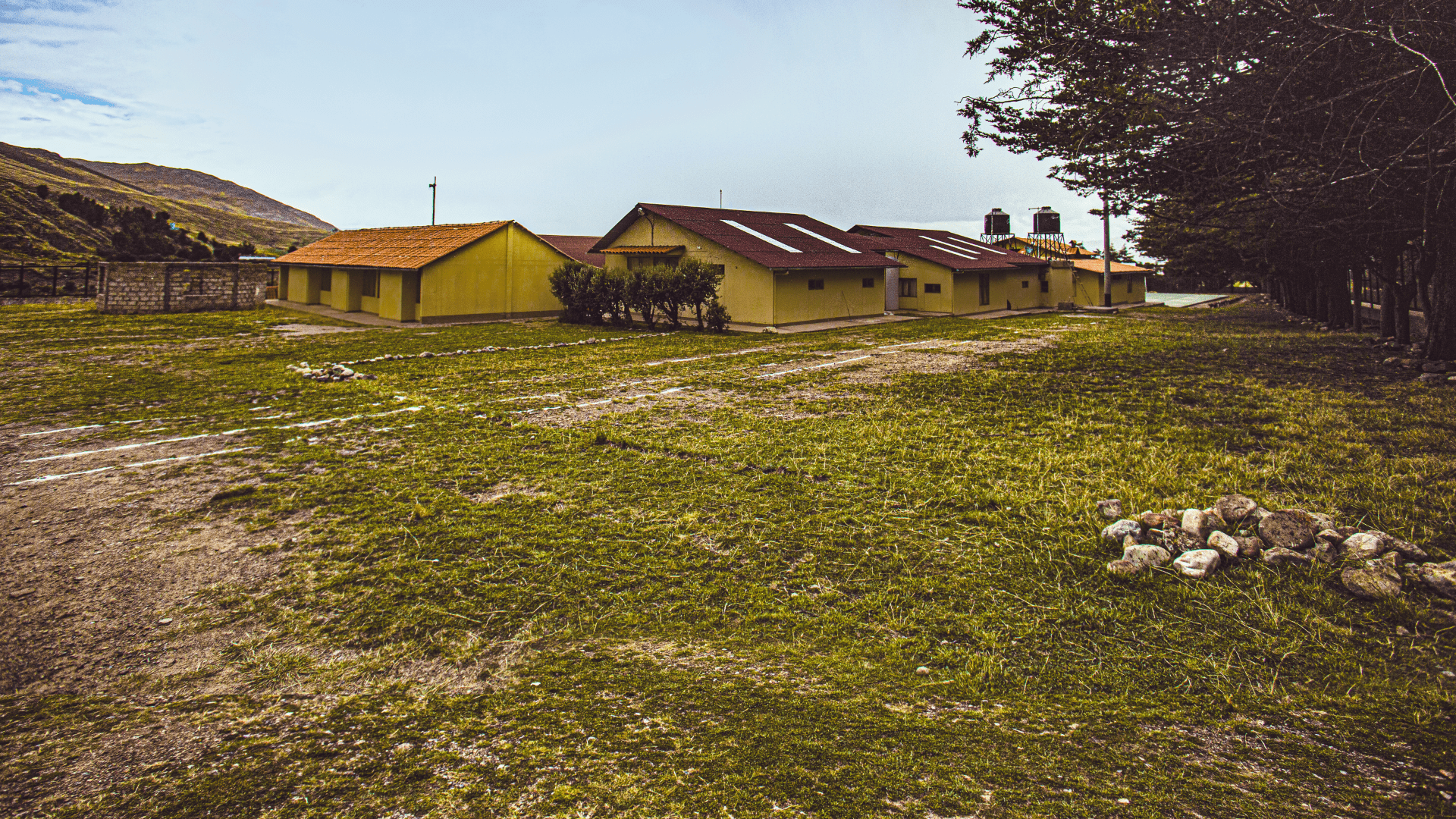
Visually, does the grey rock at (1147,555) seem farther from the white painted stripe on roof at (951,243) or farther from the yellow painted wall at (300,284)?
the white painted stripe on roof at (951,243)

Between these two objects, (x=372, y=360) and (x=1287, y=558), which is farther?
(x=372, y=360)

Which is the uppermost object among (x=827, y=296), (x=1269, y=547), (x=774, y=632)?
(x=827, y=296)

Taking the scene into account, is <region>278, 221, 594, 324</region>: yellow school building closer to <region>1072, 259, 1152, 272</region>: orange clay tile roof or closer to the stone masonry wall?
the stone masonry wall

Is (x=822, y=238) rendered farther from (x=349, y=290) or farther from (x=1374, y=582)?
(x=1374, y=582)

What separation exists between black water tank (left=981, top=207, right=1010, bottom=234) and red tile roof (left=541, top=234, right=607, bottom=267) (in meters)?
27.3

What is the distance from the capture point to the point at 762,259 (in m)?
27.0

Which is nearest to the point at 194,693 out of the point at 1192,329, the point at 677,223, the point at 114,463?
the point at 114,463

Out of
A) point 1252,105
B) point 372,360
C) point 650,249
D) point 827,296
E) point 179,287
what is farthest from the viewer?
point 179,287

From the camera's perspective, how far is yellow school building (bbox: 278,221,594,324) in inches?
1129

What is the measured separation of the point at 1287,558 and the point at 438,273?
92.7 ft

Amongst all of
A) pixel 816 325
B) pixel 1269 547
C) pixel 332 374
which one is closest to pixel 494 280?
pixel 816 325

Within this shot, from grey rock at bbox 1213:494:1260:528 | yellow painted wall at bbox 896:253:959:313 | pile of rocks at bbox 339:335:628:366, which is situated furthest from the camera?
yellow painted wall at bbox 896:253:959:313

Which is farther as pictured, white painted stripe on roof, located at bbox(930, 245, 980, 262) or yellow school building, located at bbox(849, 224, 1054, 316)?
white painted stripe on roof, located at bbox(930, 245, 980, 262)

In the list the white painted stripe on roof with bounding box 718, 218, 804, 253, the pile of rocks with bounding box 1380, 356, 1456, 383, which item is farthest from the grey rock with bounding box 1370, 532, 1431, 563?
the white painted stripe on roof with bounding box 718, 218, 804, 253
